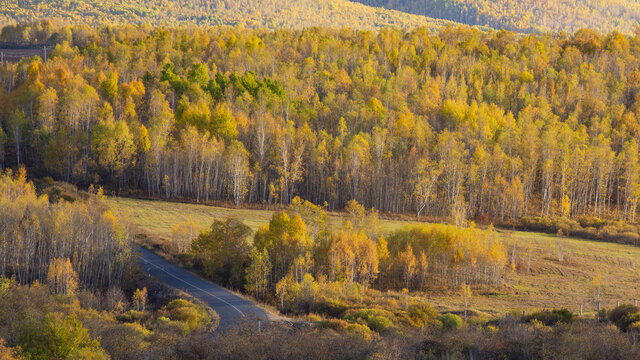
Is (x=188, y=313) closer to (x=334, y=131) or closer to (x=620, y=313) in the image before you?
(x=620, y=313)

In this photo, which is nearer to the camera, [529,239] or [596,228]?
[529,239]

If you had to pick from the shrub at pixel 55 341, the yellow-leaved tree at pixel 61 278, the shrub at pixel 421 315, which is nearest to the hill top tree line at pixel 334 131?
the shrub at pixel 421 315

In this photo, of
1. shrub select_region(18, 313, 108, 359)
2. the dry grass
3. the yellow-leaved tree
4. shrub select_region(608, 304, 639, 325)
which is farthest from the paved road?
shrub select_region(608, 304, 639, 325)

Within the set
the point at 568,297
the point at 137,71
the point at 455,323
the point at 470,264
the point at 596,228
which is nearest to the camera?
the point at 455,323

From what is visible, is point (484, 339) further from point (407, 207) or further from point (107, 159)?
point (107, 159)

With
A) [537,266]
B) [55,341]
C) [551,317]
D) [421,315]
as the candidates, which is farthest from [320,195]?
[55,341]

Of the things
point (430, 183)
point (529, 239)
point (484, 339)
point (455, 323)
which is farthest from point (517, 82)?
point (484, 339)

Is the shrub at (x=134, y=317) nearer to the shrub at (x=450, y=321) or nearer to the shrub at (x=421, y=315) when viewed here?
the shrub at (x=421, y=315)
